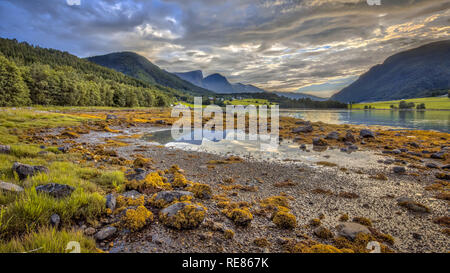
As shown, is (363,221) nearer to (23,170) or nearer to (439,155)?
(23,170)

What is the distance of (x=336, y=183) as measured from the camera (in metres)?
11.1

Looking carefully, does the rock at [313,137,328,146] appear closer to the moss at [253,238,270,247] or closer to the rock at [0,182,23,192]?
the moss at [253,238,270,247]

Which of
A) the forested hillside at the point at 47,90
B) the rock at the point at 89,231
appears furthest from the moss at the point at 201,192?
the forested hillside at the point at 47,90

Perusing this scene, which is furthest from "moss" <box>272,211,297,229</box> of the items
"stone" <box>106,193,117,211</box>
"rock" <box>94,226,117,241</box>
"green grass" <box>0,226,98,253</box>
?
"stone" <box>106,193,117,211</box>

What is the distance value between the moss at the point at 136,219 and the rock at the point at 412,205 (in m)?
10.3

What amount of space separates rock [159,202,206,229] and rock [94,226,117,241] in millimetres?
1279

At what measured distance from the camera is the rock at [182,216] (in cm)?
554

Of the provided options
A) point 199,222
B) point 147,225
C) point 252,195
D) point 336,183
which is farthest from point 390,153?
point 147,225

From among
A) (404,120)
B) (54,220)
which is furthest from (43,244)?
(404,120)

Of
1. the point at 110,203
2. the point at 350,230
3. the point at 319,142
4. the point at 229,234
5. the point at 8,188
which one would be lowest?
the point at 350,230

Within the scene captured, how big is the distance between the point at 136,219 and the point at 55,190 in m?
2.65

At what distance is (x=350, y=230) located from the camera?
5.98 meters

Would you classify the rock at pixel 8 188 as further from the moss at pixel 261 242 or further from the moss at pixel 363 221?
the moss at pixel 363 221

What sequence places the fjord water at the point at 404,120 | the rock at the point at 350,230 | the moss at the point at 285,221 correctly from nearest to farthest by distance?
the rock at the point at 350,230 → the moss at the point at 285,221 → the fjord water at the point at 404,120
